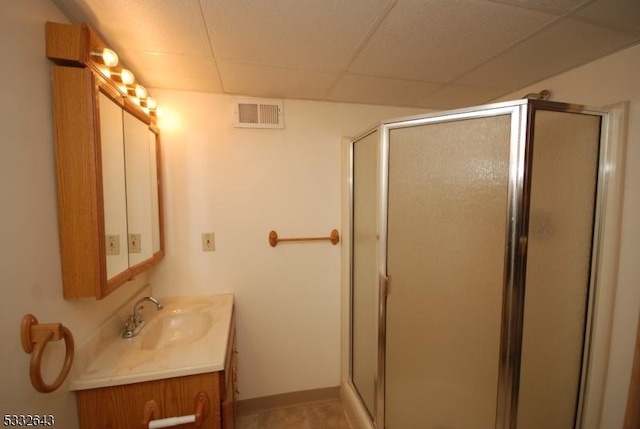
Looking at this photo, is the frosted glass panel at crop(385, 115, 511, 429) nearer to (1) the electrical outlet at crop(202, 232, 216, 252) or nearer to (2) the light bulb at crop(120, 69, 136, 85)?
(1) the electrical outlet at crop(202, 232, 216, 252)

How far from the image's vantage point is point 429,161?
3.89 feet

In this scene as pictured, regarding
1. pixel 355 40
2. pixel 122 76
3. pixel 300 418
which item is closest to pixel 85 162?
pixel 122 76

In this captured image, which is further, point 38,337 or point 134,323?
point 134,323

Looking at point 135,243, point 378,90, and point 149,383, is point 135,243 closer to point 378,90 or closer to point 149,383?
point 149,383

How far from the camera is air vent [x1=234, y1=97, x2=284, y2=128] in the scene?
1.62 m

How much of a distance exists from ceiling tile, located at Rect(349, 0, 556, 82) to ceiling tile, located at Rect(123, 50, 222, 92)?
78 cm

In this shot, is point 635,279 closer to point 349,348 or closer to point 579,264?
point 579,264

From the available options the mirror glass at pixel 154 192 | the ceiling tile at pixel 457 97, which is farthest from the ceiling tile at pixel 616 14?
the mirror glass at pixel 154 192

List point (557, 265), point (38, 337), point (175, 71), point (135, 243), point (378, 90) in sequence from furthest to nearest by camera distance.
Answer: point (378, 90) → point (175, 71) → point (135, 243) → point (557, 265) → point (38, 337)

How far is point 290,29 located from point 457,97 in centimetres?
127

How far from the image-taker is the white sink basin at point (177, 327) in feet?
4.41

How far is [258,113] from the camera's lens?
5.41ft

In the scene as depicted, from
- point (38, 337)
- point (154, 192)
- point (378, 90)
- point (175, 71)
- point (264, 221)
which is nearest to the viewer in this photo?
point (38, 337)

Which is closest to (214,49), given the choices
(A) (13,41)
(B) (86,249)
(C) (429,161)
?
(A) (13,41)
